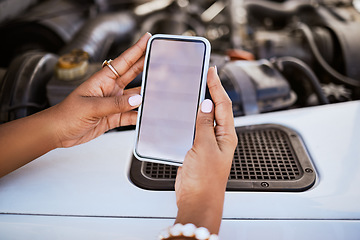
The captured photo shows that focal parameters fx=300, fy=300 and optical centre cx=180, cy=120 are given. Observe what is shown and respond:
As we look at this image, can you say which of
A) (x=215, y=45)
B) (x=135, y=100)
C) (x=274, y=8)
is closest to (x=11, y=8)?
(x=215, y=45)

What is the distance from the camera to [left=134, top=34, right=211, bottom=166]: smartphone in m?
0.60

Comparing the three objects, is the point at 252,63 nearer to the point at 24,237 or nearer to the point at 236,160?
the point at 236,160

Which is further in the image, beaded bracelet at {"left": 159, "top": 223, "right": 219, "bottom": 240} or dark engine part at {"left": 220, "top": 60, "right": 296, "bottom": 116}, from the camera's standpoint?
dark engine part at {"left": 220, "top": 60, "right": 296, "bottom": 116}

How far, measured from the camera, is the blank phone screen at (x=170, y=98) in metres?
0.60

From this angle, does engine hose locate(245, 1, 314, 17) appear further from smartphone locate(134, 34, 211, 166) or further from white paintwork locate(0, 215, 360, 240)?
white paintwork locate(0, 215, 360, 240)

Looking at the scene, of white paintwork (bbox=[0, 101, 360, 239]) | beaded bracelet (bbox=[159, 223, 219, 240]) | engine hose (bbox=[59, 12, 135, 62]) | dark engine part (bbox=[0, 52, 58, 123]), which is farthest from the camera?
engine hose (bbox=[59, 12, 135, 62])

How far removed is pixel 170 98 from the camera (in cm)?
61

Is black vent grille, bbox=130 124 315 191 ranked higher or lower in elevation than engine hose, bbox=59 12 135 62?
lower

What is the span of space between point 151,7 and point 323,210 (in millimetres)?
1552

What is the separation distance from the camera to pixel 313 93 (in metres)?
1.03

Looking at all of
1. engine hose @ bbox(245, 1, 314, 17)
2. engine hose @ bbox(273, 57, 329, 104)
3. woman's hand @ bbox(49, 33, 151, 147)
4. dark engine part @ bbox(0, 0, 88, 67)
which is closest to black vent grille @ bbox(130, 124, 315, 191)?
woman's hand @ bbox(49, 33, 151, 147)

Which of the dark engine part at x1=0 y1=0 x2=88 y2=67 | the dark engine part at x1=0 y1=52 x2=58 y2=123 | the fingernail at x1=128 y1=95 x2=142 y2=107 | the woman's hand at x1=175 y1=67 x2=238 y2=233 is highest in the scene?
the dark engine part at x1=0 y1=0 x2=88 y2=67

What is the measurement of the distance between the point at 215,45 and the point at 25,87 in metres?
1.08

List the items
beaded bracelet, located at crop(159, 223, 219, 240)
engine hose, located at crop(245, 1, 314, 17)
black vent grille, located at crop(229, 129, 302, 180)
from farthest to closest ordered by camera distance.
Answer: engine hose, located at crop(245, 1, 314, 17)
black vent grille, located at crop(229, 129, 302, 180)
beaded bracelet, located at crop(159, 223, 219, 240)
